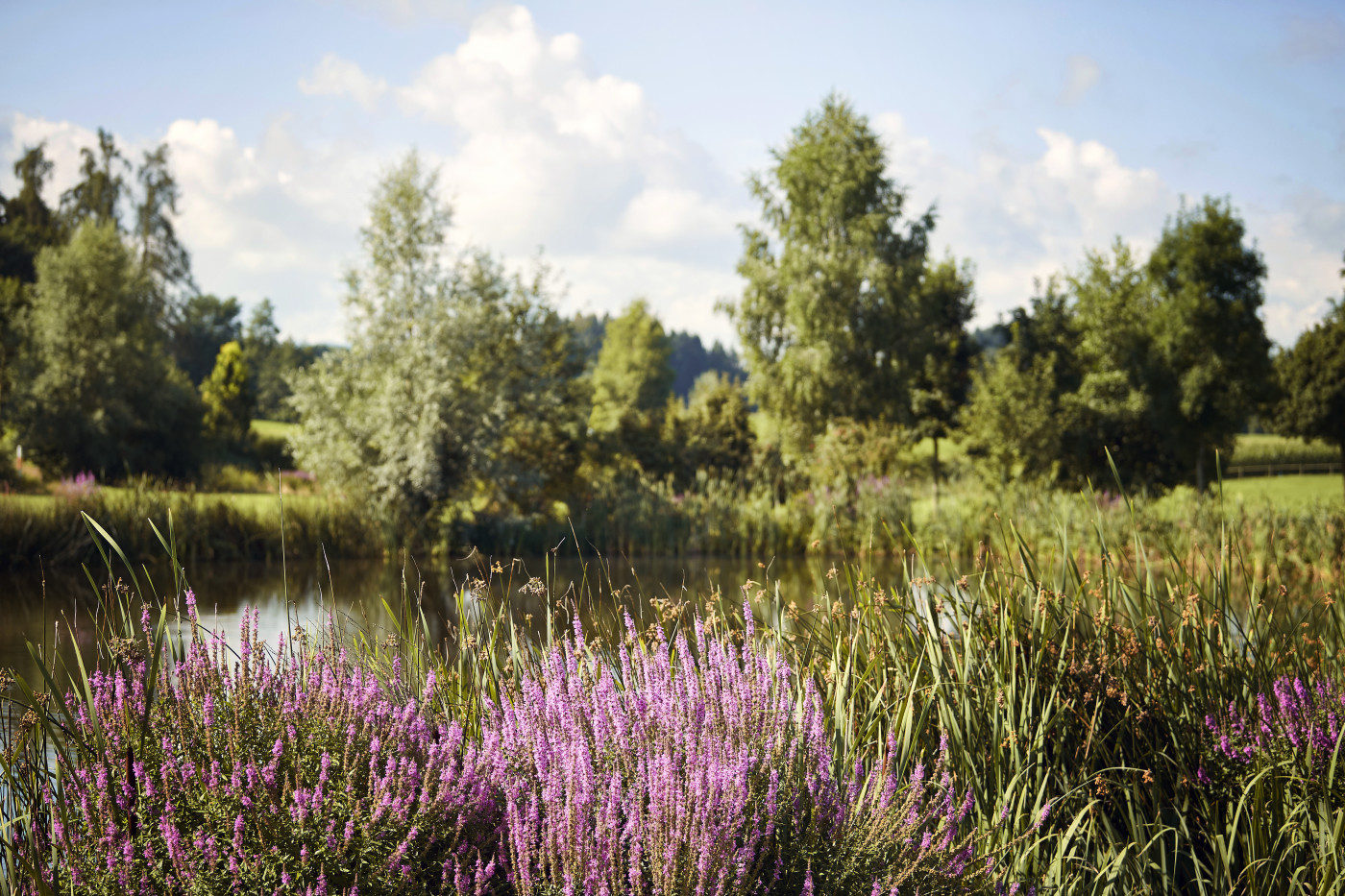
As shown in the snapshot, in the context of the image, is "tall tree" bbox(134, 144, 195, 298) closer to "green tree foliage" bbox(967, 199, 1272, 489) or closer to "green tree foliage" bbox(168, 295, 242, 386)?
"green tree foliage" bbox(168, 295, 242, 386)

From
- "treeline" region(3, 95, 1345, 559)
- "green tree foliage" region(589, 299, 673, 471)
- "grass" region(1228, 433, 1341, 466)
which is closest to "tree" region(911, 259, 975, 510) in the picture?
"treeline" region(3, 95, 1345, 559)

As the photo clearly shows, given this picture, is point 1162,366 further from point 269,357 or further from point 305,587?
point 269,357

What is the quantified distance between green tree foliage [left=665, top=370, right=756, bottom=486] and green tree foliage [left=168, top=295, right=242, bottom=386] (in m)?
24.2

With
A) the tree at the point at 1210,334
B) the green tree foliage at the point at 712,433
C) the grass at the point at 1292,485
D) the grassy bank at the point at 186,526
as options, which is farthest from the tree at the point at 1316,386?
the grassy bank at the point at 186,526

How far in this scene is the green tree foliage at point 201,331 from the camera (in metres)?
41.1

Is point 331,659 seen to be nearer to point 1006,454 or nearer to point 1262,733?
point 1262,733

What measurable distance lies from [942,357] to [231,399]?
28360mm

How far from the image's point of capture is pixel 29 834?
2426 millimetres

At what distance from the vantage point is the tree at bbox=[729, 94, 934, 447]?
2319cm

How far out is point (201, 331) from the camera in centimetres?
5600

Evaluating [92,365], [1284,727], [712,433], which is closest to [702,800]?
[1284,727]

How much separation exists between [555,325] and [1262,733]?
656 inches

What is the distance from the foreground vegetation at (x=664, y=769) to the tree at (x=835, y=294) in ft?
64.3

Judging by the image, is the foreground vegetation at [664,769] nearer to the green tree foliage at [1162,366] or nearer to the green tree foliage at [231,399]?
the green tree foliage at [1162,366]
